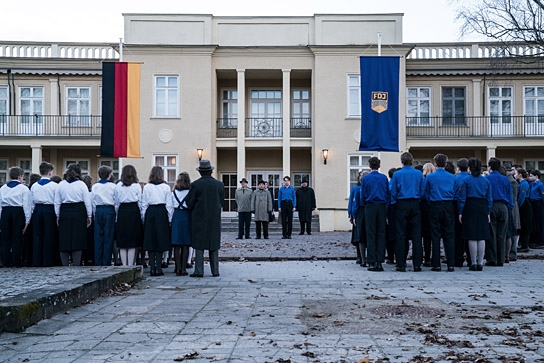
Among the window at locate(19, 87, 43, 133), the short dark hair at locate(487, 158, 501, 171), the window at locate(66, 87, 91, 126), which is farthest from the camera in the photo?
the window at locate(66, 87, 91, 126)

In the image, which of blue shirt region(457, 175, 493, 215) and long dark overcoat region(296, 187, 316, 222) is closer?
blue shirt region(457, 175, 493, 215)

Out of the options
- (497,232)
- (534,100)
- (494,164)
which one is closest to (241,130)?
(534,100)

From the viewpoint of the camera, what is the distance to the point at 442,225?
1067cm

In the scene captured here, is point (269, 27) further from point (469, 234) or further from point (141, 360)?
point (141, 360)

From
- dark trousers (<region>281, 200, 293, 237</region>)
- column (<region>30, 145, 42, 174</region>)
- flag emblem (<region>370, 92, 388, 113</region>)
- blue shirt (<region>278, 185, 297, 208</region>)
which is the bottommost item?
dark trousers (<region>281, 200, 293, 237</region>)

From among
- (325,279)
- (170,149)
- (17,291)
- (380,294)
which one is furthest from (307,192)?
(17,291)

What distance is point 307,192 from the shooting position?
2181 cm

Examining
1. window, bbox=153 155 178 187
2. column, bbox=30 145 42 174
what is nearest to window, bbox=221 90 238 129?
window, bbox=153 155 178 187

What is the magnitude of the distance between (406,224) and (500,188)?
2.17 metres

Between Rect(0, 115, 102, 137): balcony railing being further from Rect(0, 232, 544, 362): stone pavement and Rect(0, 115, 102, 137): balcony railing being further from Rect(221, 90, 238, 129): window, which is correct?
Rect(0, 232, 544, 362): stone pavement

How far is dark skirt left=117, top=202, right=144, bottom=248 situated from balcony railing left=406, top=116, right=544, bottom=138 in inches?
838

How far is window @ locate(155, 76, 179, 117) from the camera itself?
90.9 ft

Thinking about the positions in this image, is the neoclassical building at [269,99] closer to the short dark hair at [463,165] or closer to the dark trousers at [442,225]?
the short dark hair at [463,165]

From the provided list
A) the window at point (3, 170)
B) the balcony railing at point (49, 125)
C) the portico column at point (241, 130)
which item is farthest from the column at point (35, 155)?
the portico column at point (241, 130)
